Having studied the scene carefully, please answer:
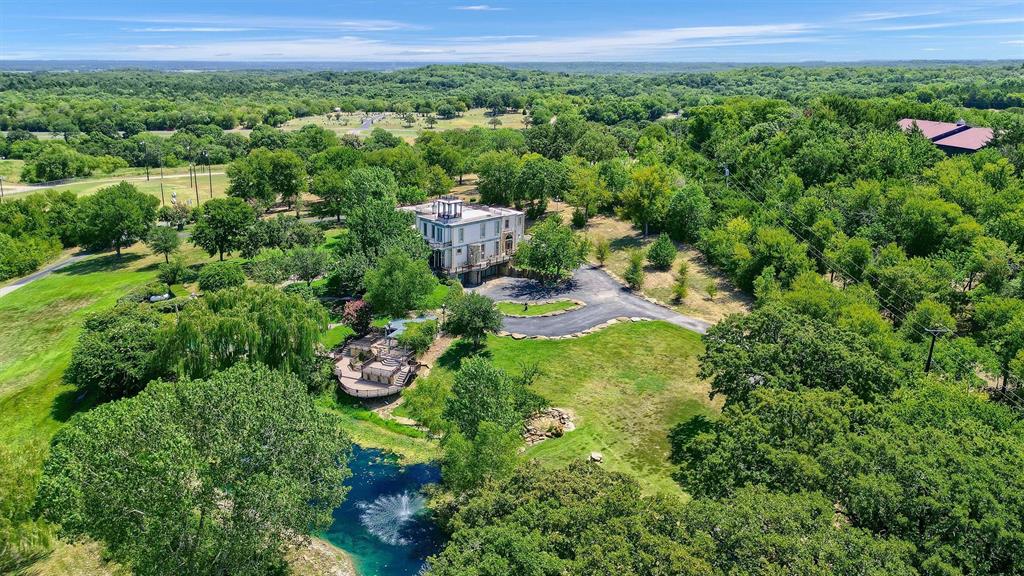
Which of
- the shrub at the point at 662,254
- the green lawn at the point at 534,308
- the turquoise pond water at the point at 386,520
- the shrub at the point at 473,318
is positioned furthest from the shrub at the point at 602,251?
the turquoise pond water at the point at 386,520

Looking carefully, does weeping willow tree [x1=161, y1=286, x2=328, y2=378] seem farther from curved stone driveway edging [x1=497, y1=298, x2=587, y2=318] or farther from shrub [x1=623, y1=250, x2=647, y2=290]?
shrub [x1=623, y1=250, x2=647, y2=290]

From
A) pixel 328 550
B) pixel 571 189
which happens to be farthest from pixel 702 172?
pixel 328 550

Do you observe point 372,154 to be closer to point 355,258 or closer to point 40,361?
point 355,258

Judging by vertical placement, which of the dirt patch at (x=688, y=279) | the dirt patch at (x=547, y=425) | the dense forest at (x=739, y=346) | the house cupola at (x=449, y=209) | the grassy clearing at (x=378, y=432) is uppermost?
the house cupola at (x=449, y=209)

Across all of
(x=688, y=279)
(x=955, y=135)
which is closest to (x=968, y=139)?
(x=955, y=135)

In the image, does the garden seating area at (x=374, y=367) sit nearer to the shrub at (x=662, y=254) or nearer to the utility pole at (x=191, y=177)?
the shrub at (x=662, y=254)

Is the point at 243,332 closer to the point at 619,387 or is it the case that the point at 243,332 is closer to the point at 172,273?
the point at 619,387
